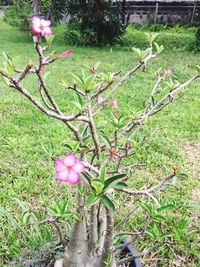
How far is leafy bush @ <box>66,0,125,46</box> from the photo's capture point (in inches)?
322

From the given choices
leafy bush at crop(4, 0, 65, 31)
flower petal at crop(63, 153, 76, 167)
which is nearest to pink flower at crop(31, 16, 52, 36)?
flower petal at crop(63, 153, 76, 167)

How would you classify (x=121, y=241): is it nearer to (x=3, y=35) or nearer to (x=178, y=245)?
(x=178, y=245)

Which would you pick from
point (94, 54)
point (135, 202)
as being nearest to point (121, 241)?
point (135, 202)

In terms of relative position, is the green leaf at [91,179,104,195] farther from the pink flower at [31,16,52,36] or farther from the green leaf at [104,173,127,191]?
the pink flower at [31,16,52,36]

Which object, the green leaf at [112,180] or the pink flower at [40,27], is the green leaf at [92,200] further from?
the pink flower at [40,27]

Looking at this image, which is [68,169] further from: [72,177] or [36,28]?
[36,28]

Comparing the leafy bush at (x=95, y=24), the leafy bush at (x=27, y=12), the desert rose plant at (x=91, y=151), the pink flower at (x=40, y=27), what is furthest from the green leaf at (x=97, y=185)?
the leafy bush at (x=27, y=12)

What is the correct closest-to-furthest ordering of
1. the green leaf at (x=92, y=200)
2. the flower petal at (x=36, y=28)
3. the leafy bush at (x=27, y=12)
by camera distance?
the flower petal at (x=36, y=28) → the green leaf at (x=92, y=200) → the leafy bush at (x=27, y=12)

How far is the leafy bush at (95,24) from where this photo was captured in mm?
8176

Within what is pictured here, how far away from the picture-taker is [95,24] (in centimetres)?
830

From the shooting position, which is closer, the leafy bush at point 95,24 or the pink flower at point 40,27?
the pink flower at point 40,27

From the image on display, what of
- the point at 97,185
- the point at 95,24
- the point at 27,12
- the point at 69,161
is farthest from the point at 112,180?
the point at 27,12

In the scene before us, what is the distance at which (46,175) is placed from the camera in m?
2.44

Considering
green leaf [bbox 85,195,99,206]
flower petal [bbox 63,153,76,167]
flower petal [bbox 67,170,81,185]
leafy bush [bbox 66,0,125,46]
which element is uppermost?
flower petal [bbox 63,153,76,167]
